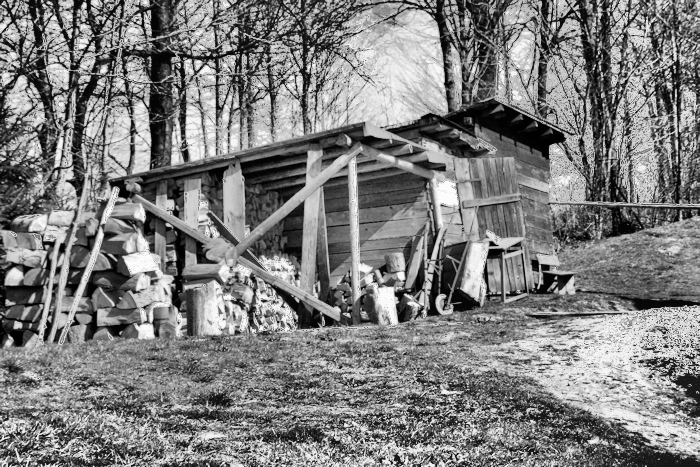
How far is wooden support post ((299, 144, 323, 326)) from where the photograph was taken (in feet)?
33.0

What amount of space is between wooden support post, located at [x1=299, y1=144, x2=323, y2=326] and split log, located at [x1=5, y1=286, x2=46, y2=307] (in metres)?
3.47

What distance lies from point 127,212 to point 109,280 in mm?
968

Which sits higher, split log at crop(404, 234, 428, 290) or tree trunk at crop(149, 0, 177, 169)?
tree trunk at crop(149, 0, 177, 169)

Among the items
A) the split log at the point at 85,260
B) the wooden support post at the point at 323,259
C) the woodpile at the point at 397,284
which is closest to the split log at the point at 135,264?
the split log at the point at 85,260

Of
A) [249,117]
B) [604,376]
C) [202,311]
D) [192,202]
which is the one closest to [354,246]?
[202,311]

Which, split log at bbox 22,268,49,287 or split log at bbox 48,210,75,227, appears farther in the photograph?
split log at bbox 48,210,75,227

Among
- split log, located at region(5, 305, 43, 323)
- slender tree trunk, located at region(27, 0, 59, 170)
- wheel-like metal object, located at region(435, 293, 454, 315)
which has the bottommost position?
wheel-like metal object, located at region(435, 293, 454, 315)

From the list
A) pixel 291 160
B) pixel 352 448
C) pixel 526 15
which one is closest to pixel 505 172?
pixel 291 160

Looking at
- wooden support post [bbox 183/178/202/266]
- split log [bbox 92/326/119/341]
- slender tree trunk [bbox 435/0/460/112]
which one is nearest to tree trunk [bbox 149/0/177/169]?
wooden support post [bbox 183/178/202/266]

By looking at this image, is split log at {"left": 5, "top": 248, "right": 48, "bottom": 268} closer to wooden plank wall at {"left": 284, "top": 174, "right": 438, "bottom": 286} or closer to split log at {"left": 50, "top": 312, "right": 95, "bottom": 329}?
split log at {"left": 50, "top": 312, "right": 95, "bottom": 329}

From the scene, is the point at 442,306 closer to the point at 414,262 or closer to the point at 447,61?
the point at 414,262

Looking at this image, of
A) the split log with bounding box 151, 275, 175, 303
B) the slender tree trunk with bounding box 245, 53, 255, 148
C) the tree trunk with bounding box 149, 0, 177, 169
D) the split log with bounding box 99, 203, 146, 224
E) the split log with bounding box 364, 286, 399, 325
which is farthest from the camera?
the slender tree trunk with bounding box 245, 53, 255, 148

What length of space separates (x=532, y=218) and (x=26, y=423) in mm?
13950

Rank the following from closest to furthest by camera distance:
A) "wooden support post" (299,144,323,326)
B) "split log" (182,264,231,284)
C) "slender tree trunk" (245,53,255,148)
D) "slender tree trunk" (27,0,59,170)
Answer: "split log" (182,264,231,284), "wooden support post" (299,144,323,326), "slender tree trunk" (27,0,59,170), "slender tree trunk" (245,53,255,148)
